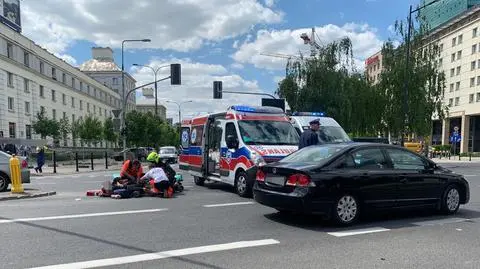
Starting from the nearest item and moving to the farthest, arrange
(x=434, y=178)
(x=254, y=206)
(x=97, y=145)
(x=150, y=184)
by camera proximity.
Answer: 1. (x=434, y=178)
2. (x=254, y=206)
3. (x=150, y=184)
4. (x=97, y=145)

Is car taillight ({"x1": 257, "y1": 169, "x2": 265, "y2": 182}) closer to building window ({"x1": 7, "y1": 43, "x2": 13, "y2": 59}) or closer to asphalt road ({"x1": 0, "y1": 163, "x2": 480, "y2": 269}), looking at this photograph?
asphalt road ({"x1": 0, "y1": 163, "x2": 480, "y2": 269})

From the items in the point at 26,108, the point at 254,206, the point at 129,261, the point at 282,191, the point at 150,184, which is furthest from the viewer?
the point at 26,108

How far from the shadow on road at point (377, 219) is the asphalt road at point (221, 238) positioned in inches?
0.8

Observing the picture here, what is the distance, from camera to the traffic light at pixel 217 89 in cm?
3588

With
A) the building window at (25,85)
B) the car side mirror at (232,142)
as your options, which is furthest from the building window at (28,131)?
the car side mirror at (232,142)

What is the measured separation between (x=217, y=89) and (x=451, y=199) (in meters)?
28.0

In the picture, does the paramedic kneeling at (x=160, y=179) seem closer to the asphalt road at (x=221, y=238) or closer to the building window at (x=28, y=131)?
the asphalt road at (x=221, y=238)

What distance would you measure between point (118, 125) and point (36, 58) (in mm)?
27089

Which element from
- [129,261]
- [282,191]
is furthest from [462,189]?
[129,261]

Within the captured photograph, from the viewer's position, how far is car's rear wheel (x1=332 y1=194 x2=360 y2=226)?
7.51 metres

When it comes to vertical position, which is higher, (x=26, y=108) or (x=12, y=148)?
(x=26, y=108)

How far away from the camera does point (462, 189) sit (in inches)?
365

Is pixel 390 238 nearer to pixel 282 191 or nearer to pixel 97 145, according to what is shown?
pixel 282 191

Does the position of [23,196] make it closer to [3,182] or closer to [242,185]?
[3,182]
